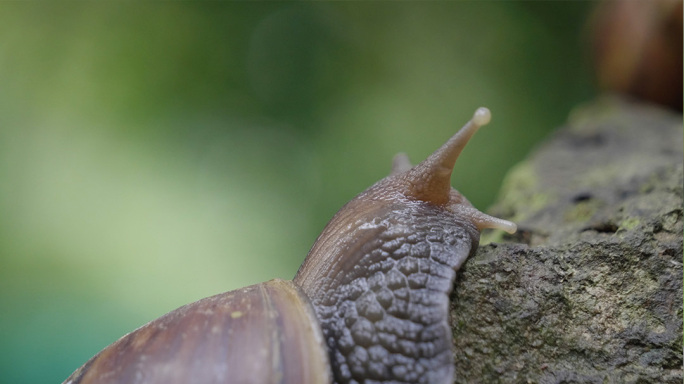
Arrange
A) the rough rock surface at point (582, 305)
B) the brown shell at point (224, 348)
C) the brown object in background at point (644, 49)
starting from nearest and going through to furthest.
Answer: the brown shell at point (224, 348) < the rough rock surface at point (582, 305) < the brown object in background at point (644, 49)

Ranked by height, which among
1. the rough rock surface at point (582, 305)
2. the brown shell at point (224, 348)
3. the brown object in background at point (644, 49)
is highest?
the brown object in background at point (644, 49)

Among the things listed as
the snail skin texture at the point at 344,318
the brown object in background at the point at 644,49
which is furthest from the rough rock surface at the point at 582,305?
the brown object in background at the point at 644,49

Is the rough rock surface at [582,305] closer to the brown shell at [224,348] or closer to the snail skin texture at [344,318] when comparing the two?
the snail skin texture at [344,318]

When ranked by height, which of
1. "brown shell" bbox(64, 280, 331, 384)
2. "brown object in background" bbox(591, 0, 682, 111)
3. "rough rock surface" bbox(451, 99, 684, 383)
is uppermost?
"brown object in background" bbox(591, 0, 682, 111)

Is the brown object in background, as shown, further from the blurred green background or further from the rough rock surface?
the rough rock surface

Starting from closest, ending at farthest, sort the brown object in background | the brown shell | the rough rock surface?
1. the brown shell
2. the rough rock surface
3. the brown object in background

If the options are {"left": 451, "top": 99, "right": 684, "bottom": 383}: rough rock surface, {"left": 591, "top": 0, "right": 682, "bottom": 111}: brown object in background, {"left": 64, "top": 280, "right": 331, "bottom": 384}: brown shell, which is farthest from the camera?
{"left": 591, "top": 0, "right": 682, "bottom": 111}: brown object in background

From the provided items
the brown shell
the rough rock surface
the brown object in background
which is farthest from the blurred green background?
the rough rock surface

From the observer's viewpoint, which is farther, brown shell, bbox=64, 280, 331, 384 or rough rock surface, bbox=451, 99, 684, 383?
rough rock surface, bbox=451, 99, 684, 383
